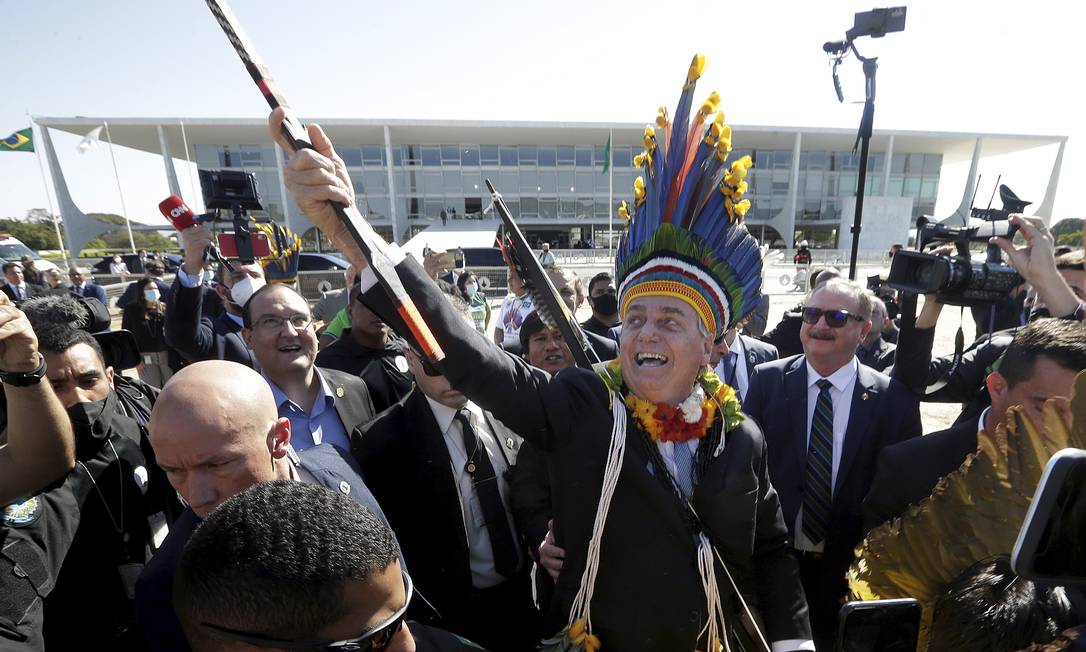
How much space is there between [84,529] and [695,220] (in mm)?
2433

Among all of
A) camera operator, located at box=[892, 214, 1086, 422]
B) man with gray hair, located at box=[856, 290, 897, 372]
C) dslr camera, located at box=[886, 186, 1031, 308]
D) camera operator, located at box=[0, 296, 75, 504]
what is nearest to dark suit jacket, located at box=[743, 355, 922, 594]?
camera operator, located at box=[892, 214, 1086, 422]

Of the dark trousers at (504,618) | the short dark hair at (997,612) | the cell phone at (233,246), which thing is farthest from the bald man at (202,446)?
the cell phone at (233,246)

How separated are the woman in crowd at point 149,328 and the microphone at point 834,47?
6852mm

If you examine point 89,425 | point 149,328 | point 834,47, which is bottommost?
point 149,328

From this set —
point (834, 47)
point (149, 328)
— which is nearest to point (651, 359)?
point (834, 47)

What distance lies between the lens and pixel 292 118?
1.14 metres

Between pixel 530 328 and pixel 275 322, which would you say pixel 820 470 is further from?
pixel 275 322

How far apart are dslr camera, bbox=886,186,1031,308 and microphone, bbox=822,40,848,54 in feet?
10.4

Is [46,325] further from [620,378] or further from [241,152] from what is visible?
[241,152]

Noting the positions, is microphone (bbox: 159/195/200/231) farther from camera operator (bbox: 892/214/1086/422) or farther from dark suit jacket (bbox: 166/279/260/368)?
camera operator (bbox: 892/214/1086/422)

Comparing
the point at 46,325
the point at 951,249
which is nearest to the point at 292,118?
the point at 46,325

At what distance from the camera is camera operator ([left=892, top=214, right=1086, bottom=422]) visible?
2.31m

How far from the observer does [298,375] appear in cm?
250

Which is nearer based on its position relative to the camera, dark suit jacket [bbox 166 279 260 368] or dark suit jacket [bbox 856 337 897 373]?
dark suit jacket [bbox 166 279 260 368]
